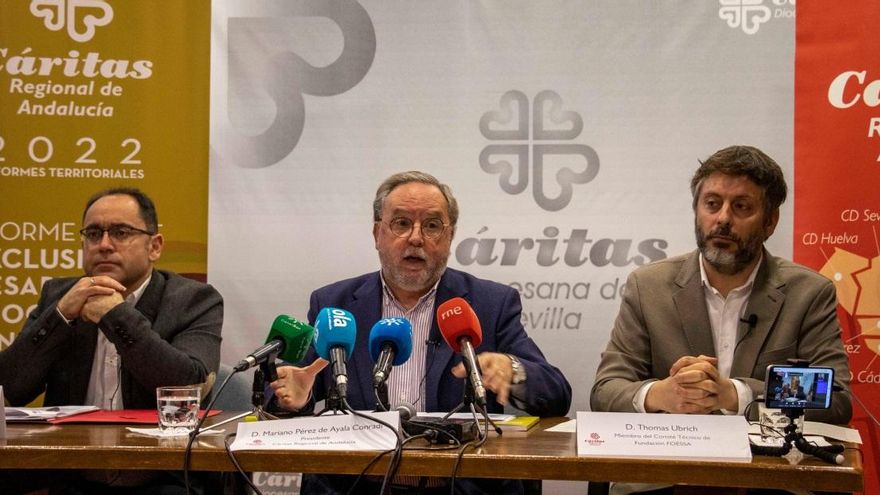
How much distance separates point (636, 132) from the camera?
4762 mm

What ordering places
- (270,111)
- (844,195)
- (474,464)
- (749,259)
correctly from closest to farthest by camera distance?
(474,464), (749,259), (844,195), (270,111)

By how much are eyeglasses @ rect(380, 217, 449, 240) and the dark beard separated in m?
1.01

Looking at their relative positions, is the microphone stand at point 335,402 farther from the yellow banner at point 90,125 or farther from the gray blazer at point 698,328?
the yellow banner at point 90,125

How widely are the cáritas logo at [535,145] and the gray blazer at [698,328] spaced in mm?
1109

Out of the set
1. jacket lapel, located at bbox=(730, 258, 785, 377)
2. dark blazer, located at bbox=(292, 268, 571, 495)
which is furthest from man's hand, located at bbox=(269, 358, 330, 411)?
jacket lapel, located at bbox=(730, 258, 785, 377)

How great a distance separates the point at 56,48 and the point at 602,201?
294cm

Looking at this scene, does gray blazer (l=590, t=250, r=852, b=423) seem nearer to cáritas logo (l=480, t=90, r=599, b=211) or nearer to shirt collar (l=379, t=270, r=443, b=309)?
shirt collar (l=379, t=270, r=443, b=309)

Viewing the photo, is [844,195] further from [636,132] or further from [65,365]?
[65,365]

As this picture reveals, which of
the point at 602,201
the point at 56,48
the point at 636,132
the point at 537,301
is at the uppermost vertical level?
the point at 56,48

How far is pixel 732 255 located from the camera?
3.58 metres

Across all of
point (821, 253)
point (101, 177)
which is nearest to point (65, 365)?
point (101, 177)

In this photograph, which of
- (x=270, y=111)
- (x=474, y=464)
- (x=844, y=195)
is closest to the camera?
(x=474, y=464)

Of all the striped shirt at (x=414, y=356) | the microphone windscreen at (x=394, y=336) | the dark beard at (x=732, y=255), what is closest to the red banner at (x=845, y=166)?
the dark beard at (x=732, y=255)

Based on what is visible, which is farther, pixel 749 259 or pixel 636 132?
pixel 636 132
